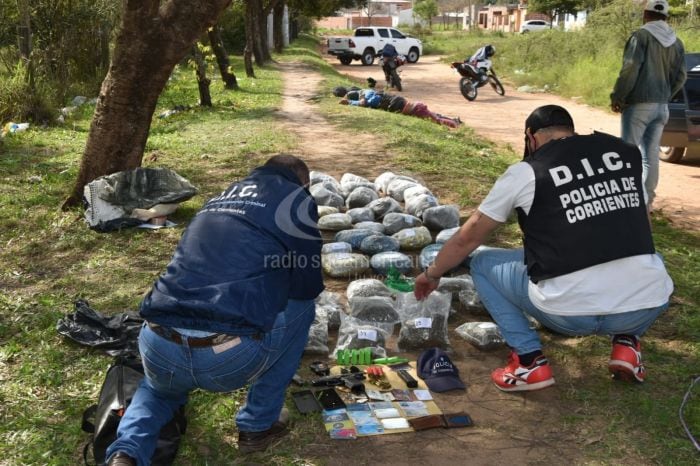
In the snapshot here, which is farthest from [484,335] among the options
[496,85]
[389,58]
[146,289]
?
[389,58]

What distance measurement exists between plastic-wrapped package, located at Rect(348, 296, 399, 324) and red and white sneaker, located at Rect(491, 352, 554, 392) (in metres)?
0.87

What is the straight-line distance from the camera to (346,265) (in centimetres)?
493

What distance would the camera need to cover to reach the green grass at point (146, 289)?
10.1ft

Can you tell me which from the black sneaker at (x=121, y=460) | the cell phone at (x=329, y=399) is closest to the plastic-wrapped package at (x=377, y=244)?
the cell phone at (x=329, y=399)

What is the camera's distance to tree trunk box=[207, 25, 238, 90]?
1533cm

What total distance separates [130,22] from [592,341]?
4.52m

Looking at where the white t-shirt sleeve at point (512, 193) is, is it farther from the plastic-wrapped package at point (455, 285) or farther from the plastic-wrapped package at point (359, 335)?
the plastic-wrapped package at point (455, 285)

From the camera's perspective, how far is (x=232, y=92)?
54.4 feet

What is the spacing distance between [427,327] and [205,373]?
1.71m

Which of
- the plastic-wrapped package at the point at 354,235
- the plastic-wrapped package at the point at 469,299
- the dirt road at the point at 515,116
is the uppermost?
the plastic-wrapped package at the point at 354,235

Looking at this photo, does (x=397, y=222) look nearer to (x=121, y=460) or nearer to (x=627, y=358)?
(x=627, y=358)

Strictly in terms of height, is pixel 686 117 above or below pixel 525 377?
above

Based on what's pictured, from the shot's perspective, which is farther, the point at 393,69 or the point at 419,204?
the point at 393,69

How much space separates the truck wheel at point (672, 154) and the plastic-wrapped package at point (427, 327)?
668cm
